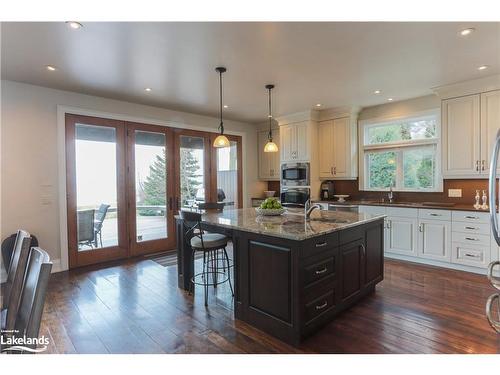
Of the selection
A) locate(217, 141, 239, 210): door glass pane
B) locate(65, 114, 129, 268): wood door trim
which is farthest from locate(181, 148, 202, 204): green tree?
locate(65, 114, 129, 268): wood door trim

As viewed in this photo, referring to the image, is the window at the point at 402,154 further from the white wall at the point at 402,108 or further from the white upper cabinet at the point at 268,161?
the white upper cabinet at the point at 268,161

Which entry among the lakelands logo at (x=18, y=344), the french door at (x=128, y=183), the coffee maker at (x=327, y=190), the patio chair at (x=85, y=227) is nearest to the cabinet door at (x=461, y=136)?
the coffee maker at (x=327, y=190)

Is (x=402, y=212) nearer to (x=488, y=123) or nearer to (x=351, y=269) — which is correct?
(x=488, y=123)

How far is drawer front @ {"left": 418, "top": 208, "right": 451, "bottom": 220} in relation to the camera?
13.2 ft

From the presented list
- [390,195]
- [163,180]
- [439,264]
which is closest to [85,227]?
Result: [163,180]

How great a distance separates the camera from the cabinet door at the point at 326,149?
18.2 feet

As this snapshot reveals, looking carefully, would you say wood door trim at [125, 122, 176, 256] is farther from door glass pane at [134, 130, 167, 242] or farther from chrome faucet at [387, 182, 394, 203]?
chrome faucet at [387, 182, 394, 203]

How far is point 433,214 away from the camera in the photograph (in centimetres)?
412

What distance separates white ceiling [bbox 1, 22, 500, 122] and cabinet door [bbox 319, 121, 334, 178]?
1117mm

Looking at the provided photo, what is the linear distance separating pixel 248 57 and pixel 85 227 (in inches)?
140

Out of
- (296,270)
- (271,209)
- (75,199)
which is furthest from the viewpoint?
(75,199)

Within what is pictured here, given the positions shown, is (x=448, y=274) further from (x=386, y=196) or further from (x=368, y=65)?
(x=368, y=65)
